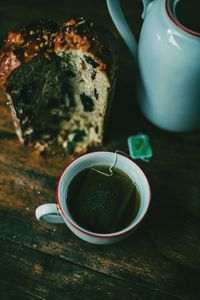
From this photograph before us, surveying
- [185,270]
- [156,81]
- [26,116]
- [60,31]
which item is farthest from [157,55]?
[185,270]

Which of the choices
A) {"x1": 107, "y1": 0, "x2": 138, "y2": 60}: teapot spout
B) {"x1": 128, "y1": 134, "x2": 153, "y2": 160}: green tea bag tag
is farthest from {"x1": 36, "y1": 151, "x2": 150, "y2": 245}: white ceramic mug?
{"x1": 107, "y1": 0, "x2": 138, "y2": 60}: teapot spout

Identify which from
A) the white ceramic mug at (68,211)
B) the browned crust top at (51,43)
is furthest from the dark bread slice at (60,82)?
the white ceramic mug at (68,211)

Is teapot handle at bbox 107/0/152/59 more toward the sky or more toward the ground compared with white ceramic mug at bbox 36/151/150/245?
more toward the sky

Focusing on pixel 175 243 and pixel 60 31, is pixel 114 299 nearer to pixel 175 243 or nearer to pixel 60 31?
pixel 175 243

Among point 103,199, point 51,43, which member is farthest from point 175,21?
point 103,199

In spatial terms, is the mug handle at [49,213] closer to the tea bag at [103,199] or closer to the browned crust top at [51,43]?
the tea bag at [103,199]

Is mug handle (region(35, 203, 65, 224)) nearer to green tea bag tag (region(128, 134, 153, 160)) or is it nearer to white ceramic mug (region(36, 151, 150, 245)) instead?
white ceramic mug (region(36, 151, 150, 245))

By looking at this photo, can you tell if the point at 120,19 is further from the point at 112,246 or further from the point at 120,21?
the point at 112,246
